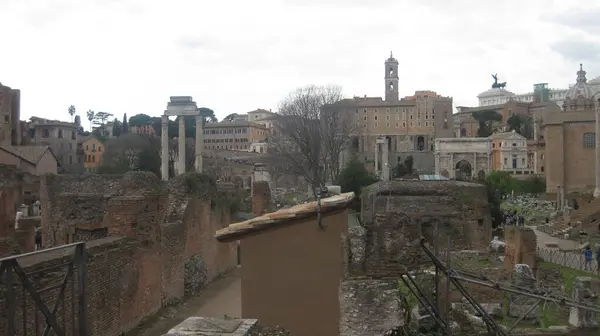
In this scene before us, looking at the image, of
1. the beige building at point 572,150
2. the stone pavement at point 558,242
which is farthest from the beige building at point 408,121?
the stone pavement at point 558,242

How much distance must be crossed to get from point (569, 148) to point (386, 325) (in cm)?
5225

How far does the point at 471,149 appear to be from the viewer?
80.8m

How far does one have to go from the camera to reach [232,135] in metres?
104

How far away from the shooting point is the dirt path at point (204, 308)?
11.9 m

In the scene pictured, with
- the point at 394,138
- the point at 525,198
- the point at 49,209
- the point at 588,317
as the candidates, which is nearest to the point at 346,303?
the point at 588,317

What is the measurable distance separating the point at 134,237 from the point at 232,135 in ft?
305

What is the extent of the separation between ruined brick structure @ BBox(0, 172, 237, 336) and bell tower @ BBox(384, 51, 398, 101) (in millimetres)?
95982

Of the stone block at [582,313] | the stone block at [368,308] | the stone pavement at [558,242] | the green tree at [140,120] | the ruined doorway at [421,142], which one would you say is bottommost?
the stone pavement at [558,242]

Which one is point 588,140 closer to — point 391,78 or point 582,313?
point 582,313

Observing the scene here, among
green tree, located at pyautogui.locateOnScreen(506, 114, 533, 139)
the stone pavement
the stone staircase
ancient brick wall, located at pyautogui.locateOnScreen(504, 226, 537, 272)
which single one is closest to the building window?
the stone staircase

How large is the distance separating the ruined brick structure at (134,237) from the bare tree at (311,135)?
23.5m

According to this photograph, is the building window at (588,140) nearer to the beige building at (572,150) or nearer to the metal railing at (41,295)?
the beige building at (572,150)

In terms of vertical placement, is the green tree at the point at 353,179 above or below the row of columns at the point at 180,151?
below

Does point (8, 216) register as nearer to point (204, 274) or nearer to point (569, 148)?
point (204, 274)
